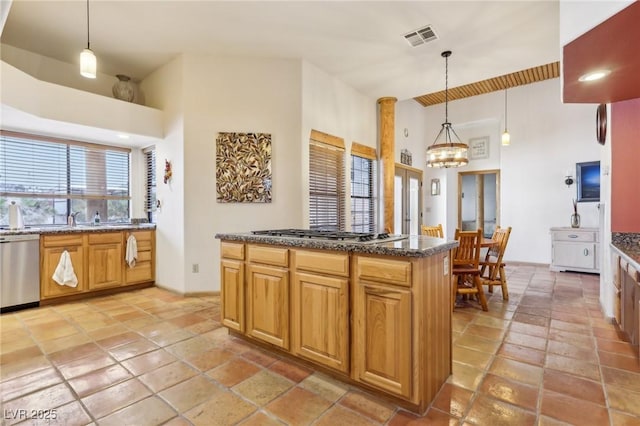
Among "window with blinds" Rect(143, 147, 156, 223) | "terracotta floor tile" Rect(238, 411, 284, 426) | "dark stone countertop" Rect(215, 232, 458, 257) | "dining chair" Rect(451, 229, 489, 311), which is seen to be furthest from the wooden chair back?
"window with blinds" Rect(143, 147, 156, 223)

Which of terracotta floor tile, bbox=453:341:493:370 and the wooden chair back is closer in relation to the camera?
terracotta floor tile, bbox=453:341:493:370

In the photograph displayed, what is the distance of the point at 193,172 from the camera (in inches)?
154

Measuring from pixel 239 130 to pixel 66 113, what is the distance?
1955mm

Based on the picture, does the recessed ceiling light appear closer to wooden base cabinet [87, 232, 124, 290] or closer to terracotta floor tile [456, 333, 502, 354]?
terracotta floor tile [456, 333, 502, 354]

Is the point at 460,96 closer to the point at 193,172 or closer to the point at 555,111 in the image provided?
the point at 555,111

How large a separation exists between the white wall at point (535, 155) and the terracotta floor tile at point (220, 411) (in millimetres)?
6338

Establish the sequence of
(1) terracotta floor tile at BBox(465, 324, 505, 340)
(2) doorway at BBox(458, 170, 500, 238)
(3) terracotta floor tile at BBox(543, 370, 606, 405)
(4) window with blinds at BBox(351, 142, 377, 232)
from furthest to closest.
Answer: (2) doorway at BBox(458, 170, 500, 238)
(4) window with blinds at BBox(351, 142, 377, 232)
(1) terracotta floor tile at BBox(465, 324, 505, 340)
(3) terracotta floor tile at BBox(543, 370, 606, 405)

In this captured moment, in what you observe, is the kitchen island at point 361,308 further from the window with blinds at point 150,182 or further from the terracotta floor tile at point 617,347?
the window with blinds at point 150,182

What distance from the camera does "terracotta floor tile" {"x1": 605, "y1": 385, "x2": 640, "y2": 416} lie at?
1731 millimetres

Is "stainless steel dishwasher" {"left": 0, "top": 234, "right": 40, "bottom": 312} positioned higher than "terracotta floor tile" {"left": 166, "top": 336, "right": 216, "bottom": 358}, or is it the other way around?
"stainless steel dishwasher" {"left": 0, "top": 234, "right": 40, "bottom": 312}

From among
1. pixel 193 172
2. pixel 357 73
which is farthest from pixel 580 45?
pixel 193 172

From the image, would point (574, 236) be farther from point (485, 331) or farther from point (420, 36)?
point (420, 36)

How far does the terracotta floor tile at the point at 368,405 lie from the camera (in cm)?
170

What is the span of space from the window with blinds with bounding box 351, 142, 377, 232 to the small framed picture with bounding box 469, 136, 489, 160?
2.89m
